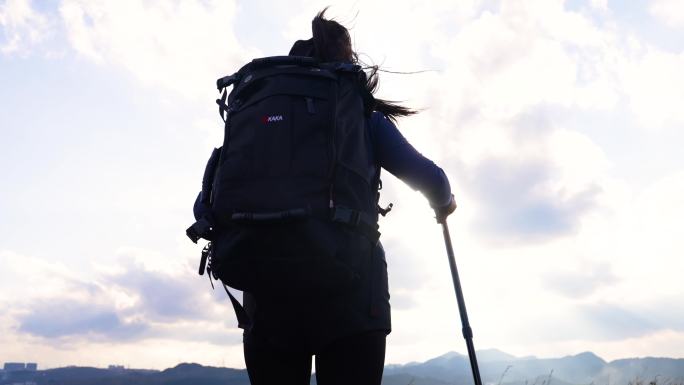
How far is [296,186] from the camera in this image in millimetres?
2791

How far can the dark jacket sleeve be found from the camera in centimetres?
322

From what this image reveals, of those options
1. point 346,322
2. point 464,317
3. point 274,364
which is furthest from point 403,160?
point 274,364

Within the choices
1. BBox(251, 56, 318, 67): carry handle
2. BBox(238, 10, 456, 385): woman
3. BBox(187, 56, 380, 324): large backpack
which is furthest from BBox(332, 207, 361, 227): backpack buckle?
BBox(251, 56, 318, 67): carry handle

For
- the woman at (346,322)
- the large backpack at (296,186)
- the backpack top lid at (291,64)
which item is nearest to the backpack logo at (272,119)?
the large backpack at (296,186)

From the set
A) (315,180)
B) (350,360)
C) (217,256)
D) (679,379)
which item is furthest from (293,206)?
(679,379)

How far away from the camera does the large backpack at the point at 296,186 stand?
273 centimetres

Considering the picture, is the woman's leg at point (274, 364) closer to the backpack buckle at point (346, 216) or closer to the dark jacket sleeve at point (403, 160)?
the backpack buckle at point (346, 216)

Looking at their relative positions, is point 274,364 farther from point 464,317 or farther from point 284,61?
point 284,61

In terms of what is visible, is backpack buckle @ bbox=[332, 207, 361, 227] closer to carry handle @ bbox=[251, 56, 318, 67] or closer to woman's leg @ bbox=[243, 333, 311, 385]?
woman's leg @ bbox=[243, 333, 311, 385]

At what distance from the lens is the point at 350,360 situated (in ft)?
9.34

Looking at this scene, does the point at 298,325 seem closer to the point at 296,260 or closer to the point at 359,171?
the point at 296,260

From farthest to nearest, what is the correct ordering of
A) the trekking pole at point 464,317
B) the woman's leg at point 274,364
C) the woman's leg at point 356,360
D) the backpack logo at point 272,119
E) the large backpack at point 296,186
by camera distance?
1. the trekking pole at point 464,317
2. the woman's leg at point 274,364
3. the backpack logo at point 272,119
4. the woman's leg at point 356,360
5. the large backpack at point 296,186

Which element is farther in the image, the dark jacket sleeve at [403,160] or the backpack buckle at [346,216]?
the dark jacket sleeve at [403,160]

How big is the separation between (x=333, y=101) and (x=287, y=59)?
0.48 metres
